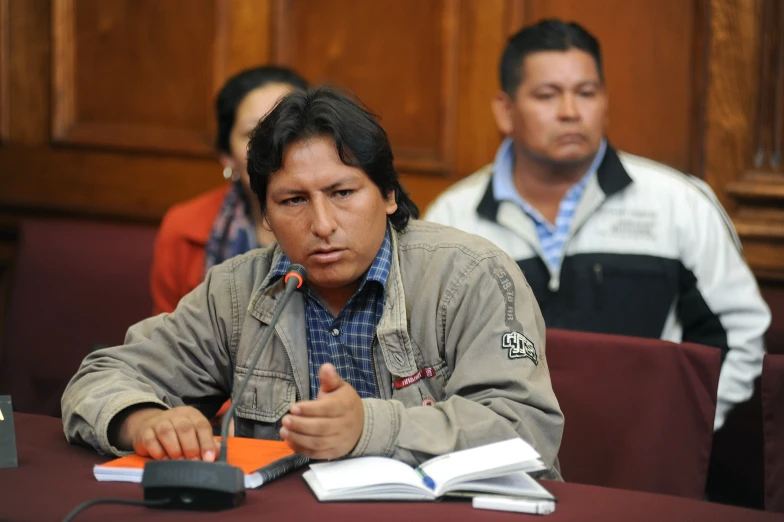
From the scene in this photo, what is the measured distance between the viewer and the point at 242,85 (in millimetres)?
3035

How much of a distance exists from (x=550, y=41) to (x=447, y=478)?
179 cm

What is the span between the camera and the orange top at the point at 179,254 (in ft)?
9.98

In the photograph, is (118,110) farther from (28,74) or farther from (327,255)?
(327,255)

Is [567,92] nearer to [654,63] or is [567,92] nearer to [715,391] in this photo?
[654,63]

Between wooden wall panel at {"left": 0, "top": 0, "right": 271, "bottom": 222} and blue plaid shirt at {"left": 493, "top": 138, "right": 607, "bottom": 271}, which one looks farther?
wooden wall panel at {"left": 0, "top": 0, "right": 271, "bottom": 222}

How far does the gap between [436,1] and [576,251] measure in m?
0.95

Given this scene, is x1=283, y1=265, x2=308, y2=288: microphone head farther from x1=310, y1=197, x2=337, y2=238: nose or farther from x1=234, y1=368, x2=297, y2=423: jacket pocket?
x1=234, y1=368, x2=297, y2=423: jacket pocket

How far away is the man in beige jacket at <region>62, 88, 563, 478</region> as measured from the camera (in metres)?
1.56

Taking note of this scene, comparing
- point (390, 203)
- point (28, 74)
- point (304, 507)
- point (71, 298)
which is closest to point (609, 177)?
point (390, 203)

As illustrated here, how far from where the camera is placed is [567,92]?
9.36 ft

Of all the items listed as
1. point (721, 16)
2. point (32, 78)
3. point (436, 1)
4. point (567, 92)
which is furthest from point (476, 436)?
point (32, 78)

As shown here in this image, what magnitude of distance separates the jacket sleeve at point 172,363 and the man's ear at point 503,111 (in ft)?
4.46

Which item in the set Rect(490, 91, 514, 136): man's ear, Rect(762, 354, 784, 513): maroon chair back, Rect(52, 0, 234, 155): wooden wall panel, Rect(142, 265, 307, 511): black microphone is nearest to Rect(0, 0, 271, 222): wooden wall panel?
Rect(52, 0, 234, 155): wooden wall panel

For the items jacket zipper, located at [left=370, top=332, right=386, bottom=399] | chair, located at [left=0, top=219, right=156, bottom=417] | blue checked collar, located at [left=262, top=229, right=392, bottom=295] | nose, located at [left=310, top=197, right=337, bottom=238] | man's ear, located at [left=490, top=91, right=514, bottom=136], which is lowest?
chair, located at [left=0, top=219, right=156, bottom=417]
